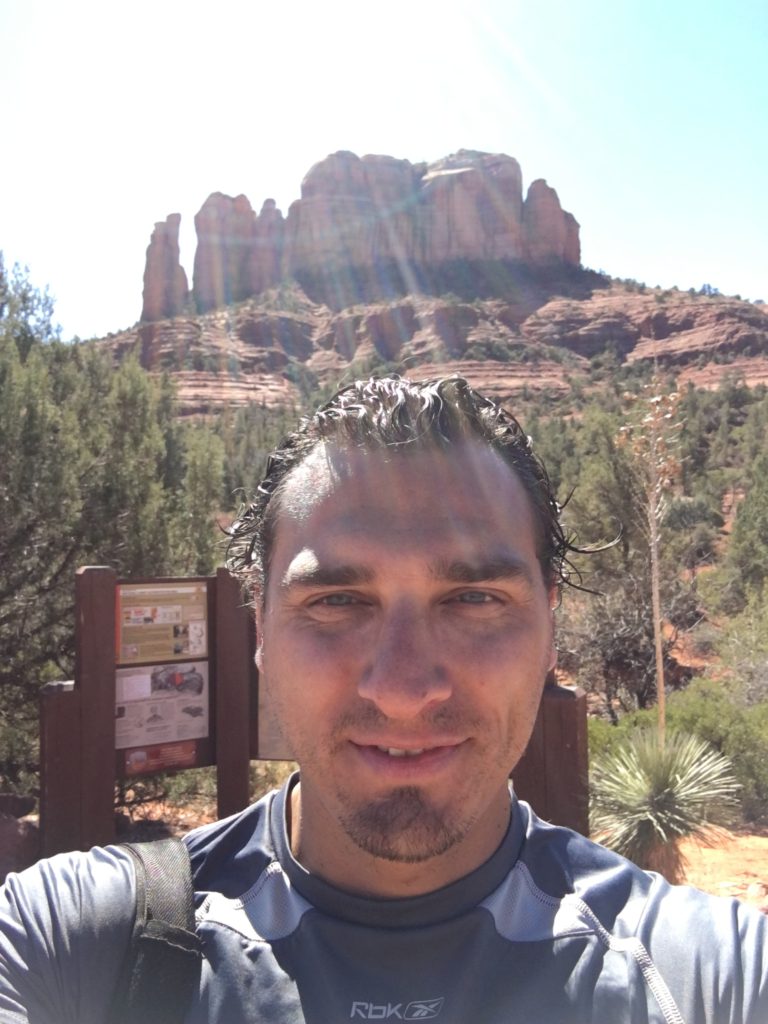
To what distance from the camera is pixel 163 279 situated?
262 feet

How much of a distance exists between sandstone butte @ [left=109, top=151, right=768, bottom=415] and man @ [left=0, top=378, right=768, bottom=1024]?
53.3 meters

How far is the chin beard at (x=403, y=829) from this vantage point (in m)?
1.17

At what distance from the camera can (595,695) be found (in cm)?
1223

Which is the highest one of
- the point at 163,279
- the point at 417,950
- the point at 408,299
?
the point at 163,279

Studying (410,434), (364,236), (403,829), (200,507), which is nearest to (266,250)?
(364,236)

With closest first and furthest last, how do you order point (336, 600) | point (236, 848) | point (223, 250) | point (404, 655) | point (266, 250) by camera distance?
point (404, 655), point (336, 600), point (236, 848), point (223, 250), point (266, 250)

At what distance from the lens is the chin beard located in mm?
1172

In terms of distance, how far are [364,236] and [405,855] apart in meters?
91.2

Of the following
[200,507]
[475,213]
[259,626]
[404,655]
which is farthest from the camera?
[475,213]

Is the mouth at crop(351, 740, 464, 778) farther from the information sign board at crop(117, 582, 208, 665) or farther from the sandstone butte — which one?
the sandstone butte

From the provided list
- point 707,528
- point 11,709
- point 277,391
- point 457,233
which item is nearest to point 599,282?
point 457,233

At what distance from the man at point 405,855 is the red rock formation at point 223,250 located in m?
84.1

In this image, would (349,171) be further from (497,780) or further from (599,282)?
(497,780)

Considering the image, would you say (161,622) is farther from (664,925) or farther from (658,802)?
(658,802)
